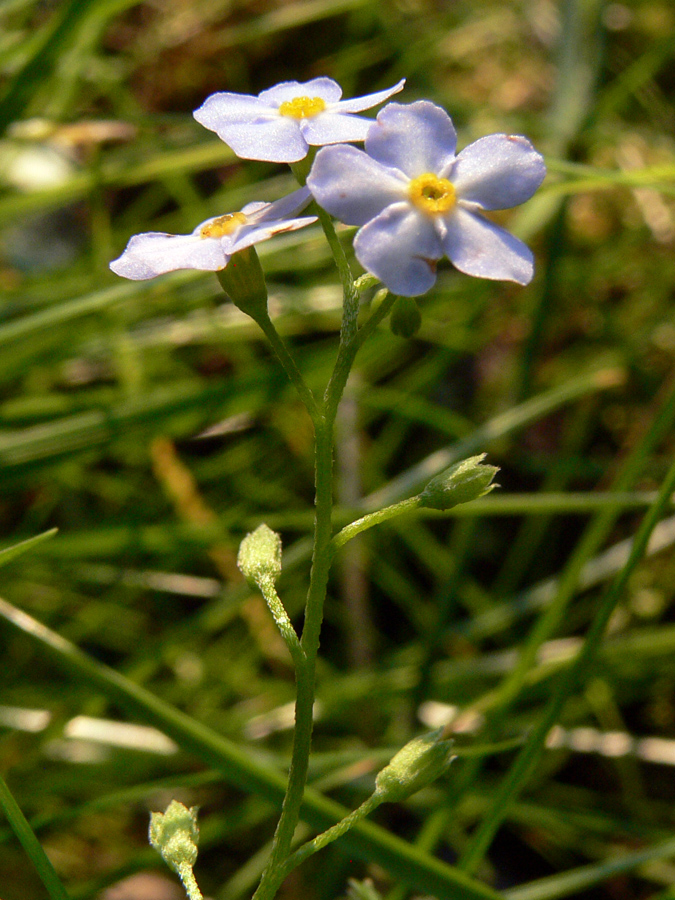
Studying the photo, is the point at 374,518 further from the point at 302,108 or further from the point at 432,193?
the point at 302,108

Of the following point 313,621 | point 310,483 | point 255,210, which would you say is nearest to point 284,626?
point 313,621

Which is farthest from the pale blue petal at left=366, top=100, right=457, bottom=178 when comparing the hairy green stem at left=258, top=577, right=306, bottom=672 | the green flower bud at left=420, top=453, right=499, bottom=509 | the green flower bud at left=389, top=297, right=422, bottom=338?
the hairy green stem at left=258, top=577, right=306, bottom=672

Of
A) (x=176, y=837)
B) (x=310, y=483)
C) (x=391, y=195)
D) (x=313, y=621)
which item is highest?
(x=391, y=195)

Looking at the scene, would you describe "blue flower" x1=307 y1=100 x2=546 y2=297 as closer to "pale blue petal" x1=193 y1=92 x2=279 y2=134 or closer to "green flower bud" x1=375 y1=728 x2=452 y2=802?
"pale blue petal" x1=193 y1=92 x2=279 y2=134

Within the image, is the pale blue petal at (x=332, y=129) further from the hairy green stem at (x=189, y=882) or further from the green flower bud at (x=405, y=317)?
the hairy green stem at (x=189, y=882)

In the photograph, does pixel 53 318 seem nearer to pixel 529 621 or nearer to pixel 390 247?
pixel 390 247

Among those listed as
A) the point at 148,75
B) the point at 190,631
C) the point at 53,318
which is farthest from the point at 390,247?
the point at 148,75

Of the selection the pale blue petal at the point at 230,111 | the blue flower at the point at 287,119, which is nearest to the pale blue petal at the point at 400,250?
the blue flower at the point at 287,119
